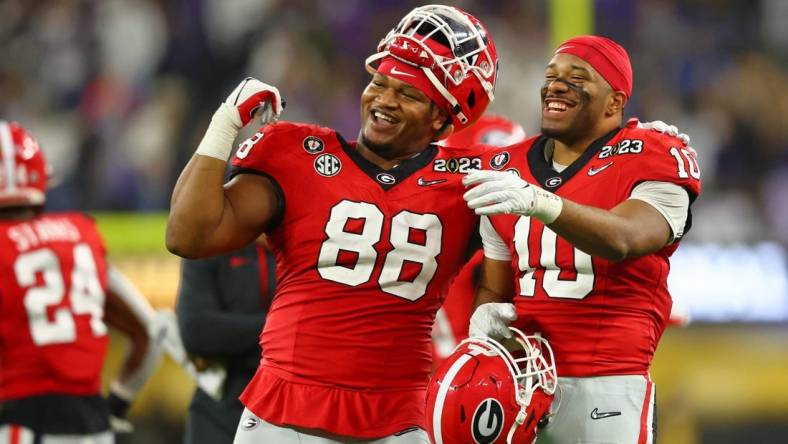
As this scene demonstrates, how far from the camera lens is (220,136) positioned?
3.07 metres

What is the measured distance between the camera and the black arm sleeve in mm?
3943

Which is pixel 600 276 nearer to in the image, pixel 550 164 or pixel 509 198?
pixel 550 164

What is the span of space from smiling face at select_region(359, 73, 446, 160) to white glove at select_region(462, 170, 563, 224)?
468 millimetres

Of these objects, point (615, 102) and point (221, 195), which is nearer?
point (221, 195)

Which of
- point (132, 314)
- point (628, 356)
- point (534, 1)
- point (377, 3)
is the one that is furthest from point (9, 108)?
point (628, 356)

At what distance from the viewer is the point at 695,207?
25.0ft

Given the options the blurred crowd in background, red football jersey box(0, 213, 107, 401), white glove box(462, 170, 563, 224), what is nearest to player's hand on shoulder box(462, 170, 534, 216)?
white glove box(462, 170, 563, 224)

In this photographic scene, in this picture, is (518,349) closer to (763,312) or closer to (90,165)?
(763,312)

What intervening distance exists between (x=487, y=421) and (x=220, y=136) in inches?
36.0

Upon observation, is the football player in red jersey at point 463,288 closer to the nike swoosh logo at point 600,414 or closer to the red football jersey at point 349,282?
the red football jersey at point 349,282

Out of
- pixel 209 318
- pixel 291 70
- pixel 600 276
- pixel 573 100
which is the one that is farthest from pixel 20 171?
pixel 291 70

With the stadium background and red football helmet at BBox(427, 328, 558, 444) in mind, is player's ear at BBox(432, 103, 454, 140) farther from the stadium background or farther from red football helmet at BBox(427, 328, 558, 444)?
the stadium background

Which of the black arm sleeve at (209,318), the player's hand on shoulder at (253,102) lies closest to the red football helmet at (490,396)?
Answer: the player's hand on shoulder at (253,102)

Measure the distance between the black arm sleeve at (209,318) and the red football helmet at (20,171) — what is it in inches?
25.1
